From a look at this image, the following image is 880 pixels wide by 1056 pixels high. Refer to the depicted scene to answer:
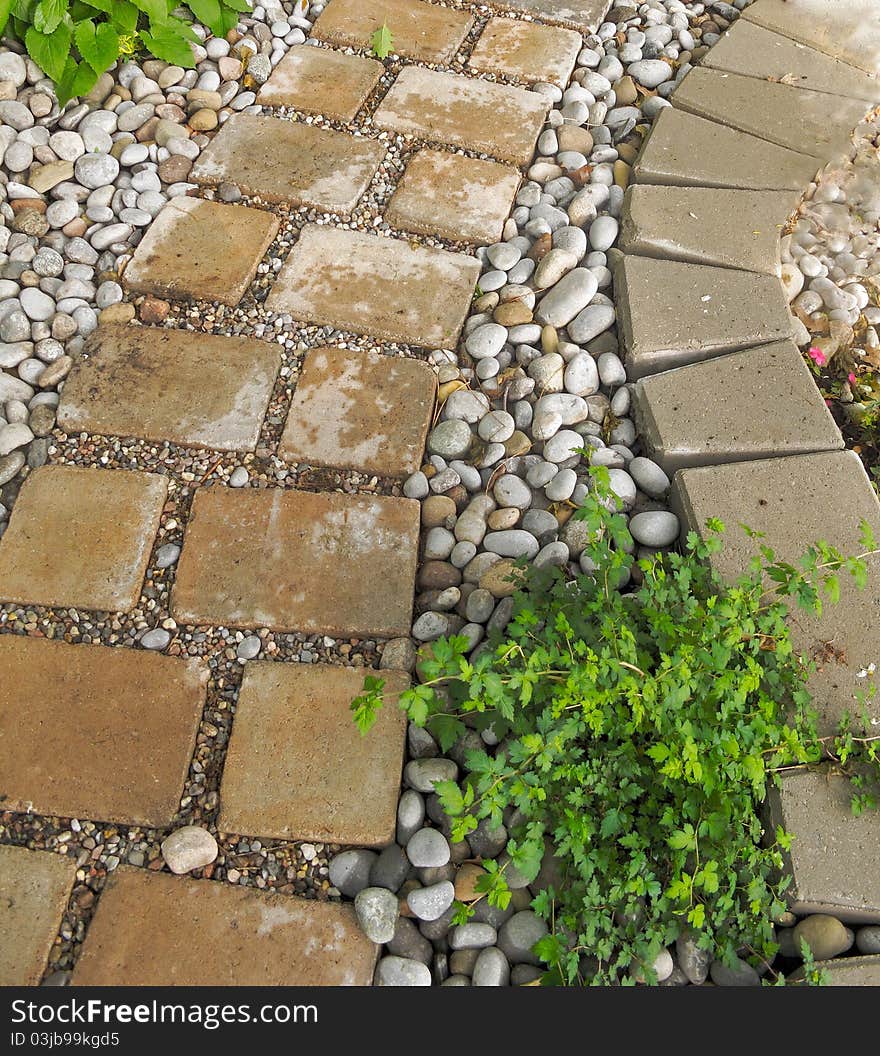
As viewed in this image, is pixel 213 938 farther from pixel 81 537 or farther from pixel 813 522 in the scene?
pixel 813 522

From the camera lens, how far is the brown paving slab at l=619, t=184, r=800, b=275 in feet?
7.73

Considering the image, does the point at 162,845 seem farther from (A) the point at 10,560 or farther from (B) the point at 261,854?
(A) the point at 10,560

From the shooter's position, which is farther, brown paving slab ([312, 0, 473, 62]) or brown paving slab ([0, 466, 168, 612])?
brown paving slab ([312, 0, 473, 62])

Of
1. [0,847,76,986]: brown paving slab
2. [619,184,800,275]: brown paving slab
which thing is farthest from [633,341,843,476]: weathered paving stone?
[0,847,76,986]: brown paving slab

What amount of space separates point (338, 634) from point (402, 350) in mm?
830

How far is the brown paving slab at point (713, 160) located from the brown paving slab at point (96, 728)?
Result: 1953 mm

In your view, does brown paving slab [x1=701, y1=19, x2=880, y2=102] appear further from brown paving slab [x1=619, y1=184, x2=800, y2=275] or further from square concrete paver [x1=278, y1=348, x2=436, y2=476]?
square concrete paver [x1=278, y1=348, x2=436, y2=476]

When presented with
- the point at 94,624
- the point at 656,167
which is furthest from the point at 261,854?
the point at 656,167

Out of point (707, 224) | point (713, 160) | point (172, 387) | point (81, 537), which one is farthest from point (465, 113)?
point (81, 537)

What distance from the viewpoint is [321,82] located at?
114 inches

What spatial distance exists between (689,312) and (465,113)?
3.76 ft

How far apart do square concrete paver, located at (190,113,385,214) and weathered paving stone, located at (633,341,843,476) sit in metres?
1.13

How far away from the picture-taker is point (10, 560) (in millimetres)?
1903
